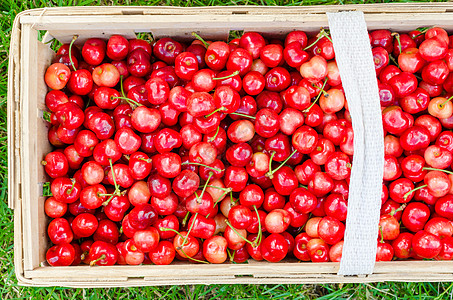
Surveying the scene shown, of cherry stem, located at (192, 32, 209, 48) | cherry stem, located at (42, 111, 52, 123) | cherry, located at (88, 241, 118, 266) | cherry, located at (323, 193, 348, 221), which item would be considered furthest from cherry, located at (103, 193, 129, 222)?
cherry, located at (323, 193, 348, 221)

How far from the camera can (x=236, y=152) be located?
6.43 ft

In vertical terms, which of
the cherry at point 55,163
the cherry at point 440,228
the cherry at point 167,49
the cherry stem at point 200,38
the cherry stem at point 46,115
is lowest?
the cherry at point 440,228

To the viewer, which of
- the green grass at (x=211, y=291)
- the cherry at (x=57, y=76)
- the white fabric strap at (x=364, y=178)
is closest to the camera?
the white fabric strap at (x=364, y=178)

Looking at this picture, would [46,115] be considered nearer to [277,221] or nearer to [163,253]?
[163,253]

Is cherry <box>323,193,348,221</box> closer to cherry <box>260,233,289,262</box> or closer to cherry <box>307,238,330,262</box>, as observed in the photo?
cherry <box>307,238,330,262</box>

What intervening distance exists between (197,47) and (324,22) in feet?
2.26

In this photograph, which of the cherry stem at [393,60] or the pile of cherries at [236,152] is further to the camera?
the cherry stem at [393,60]

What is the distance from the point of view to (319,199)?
205 centimetres

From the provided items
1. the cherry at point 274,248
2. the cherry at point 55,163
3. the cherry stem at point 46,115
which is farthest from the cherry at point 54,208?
the cherry at point 274,248

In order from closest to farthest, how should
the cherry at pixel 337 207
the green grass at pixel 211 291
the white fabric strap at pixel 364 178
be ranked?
1. the white fabric strap at pixel 364 178
2. the cherry at pixel 337 207
3. the green grass at pixel 211 291

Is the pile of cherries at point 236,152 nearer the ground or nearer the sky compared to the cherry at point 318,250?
nearer the sky

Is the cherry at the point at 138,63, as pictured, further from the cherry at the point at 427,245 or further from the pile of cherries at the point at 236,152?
the cherry at the point at 427,245

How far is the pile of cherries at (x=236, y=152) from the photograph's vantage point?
1.96 metres

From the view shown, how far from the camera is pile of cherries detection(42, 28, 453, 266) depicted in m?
1.96
